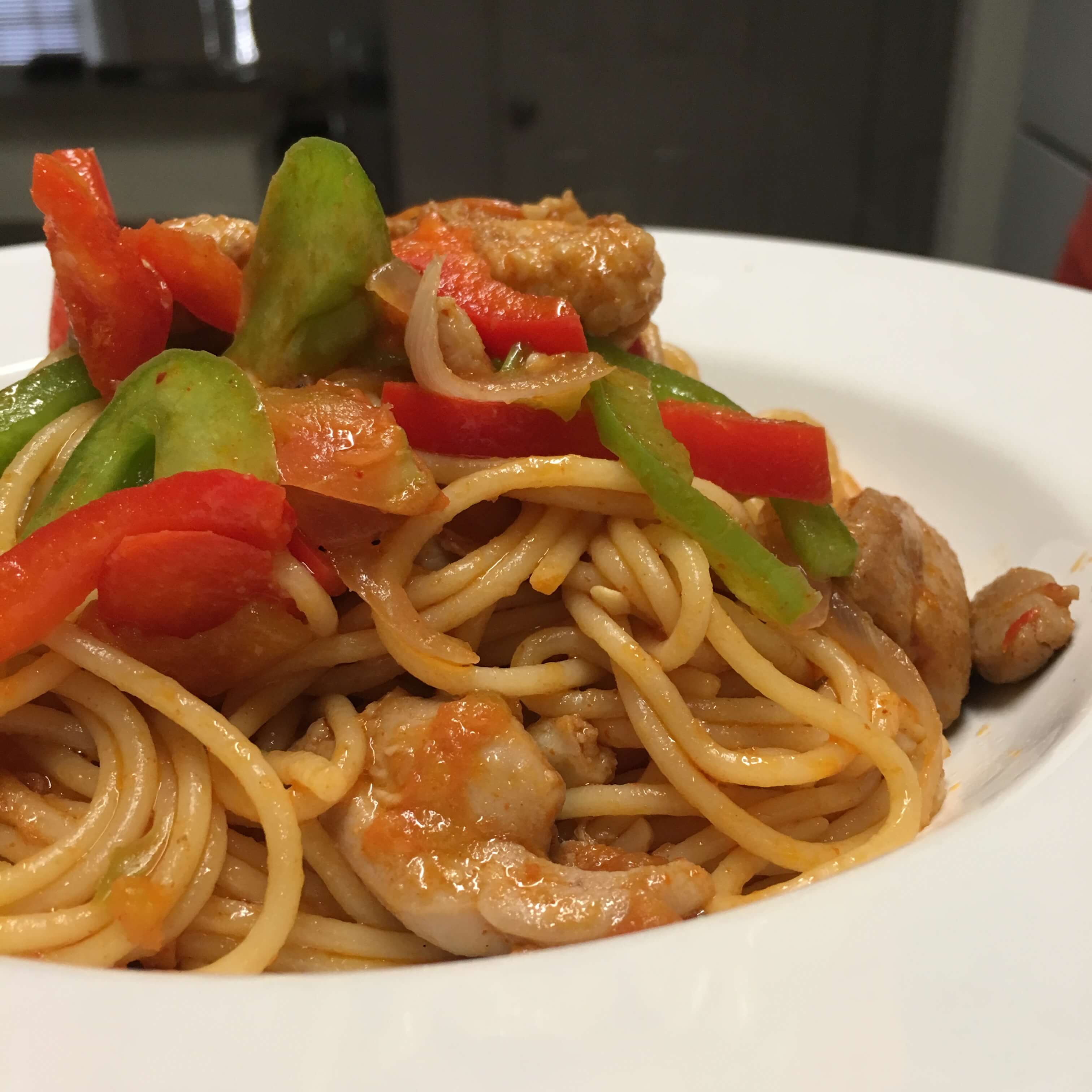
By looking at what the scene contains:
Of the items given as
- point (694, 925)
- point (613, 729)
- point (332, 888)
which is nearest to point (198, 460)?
point (332, 888)

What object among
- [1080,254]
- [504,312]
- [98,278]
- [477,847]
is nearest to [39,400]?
[98,278]

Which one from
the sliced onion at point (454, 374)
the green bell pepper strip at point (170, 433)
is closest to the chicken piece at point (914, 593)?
the sliced onion at point (454, 374)

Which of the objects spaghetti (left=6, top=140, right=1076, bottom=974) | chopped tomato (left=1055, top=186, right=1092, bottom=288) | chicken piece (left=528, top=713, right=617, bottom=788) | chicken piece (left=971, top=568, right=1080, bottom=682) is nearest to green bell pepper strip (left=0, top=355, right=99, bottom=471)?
spaghetti (left=6, top=140, right=1076, bottom=974)

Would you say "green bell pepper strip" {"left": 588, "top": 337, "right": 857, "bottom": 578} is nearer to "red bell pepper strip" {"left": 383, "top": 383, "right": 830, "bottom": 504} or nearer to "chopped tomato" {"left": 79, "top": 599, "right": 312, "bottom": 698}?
"red bell pepper strip" {"left": 383, "top": 383, "right": 830, "bottom": 504}

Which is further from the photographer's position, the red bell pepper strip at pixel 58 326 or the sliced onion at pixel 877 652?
the red bell pepper strip at pixel 58 326

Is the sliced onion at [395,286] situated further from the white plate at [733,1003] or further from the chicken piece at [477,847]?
the white plate at [733,1003]
